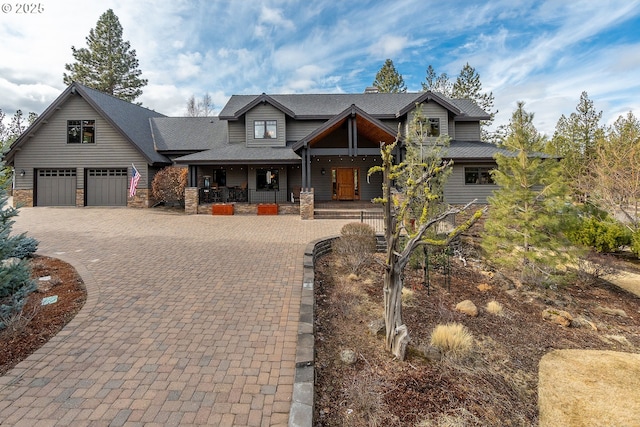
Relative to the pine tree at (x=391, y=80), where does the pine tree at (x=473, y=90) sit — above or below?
below

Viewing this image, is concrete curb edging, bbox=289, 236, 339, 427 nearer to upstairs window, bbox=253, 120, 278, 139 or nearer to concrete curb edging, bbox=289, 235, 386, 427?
concrete curb edging, bbox=289, 235, 386, 427

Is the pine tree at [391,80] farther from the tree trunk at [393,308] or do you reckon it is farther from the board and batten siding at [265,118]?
the tree trunk at [393,308]

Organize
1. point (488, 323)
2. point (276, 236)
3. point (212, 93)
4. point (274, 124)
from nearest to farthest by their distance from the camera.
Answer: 1. point (488, 323)
2. point (276, 236)
3. point (274, 124)
4. point (212, 93)

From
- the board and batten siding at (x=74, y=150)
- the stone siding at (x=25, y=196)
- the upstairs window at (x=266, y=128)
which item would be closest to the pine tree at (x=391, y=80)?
the upstairs window at (x=266, y=128)

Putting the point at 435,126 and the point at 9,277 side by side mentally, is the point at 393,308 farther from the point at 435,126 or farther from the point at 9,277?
the point at 435,126

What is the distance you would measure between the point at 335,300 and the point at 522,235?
572cm

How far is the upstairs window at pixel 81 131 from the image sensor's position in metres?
19.2

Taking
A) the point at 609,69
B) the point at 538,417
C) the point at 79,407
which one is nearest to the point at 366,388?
the point at 538,417

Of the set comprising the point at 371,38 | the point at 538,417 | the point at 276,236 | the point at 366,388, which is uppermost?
the point at 371,38

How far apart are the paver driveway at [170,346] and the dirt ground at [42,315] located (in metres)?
0.19

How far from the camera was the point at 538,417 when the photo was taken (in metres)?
3.51

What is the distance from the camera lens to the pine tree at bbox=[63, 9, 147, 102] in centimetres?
3472

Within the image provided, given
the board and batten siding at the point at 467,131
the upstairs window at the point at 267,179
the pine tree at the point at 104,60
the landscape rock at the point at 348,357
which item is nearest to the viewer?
the landscape rock at the point at 348,357

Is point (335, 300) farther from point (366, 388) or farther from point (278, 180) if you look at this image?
point (278, 180)
